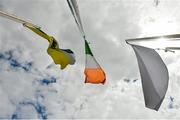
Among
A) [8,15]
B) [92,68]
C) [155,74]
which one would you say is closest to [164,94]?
[155,74]

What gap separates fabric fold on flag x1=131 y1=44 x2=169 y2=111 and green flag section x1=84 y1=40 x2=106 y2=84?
290cm

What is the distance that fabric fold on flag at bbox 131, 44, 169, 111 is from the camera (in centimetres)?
1304

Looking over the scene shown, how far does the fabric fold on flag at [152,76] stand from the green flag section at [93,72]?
2900mm

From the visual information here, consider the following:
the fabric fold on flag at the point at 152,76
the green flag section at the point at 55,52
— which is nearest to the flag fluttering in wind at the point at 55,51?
the green flag section at the point at 55,52

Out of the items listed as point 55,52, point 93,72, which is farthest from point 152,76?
point 55,52

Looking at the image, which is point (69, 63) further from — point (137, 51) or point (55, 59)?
point (137, 51)

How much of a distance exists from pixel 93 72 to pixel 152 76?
3667mm

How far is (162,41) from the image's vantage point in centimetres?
1253

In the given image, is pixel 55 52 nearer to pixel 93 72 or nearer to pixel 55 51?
pixel 55 51

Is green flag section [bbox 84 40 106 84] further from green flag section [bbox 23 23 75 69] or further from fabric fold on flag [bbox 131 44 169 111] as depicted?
fabric fold on flag [bbox 131 44 169 111]

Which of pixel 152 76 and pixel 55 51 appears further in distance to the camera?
pixel 55 51

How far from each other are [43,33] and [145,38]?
5.41 m

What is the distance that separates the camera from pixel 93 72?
16.2m

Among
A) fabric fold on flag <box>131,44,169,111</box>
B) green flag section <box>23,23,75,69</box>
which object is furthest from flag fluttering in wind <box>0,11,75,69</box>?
fabric fold on flag <box>131,44,169,111</box>
